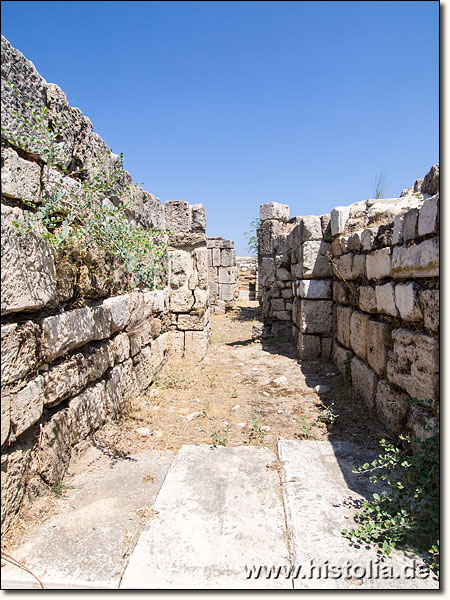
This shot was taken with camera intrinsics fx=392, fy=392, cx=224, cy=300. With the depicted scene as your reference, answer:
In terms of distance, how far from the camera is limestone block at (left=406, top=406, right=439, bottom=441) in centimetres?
260

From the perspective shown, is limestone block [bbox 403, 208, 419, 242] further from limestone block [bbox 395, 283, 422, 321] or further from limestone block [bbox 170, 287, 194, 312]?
limestone block [bbox 170, 287, 194, 312]

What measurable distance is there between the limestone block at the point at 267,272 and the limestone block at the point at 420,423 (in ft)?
21.7

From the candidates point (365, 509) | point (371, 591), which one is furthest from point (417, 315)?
point (371, 591)

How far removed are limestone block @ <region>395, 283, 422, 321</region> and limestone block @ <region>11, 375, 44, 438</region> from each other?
269cm

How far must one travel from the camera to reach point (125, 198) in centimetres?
422

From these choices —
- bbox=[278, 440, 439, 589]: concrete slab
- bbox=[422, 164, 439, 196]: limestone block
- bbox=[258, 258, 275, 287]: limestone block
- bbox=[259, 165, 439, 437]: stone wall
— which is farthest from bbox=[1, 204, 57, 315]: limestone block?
bbox=[258, 258, 275, 287]: limestone block

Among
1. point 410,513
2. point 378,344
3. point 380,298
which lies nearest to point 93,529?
point 410,513

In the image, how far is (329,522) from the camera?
7.46 feet

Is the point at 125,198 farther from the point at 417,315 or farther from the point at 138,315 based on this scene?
the point at 417,315

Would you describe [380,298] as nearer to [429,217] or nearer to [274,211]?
[429,217]

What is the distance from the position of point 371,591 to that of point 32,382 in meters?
2.10

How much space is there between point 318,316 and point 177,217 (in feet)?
8.73

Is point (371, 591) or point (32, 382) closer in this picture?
point (371, 591)

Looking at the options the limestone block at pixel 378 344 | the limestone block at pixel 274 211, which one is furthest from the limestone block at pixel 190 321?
the limestone block at pixel 274 211
